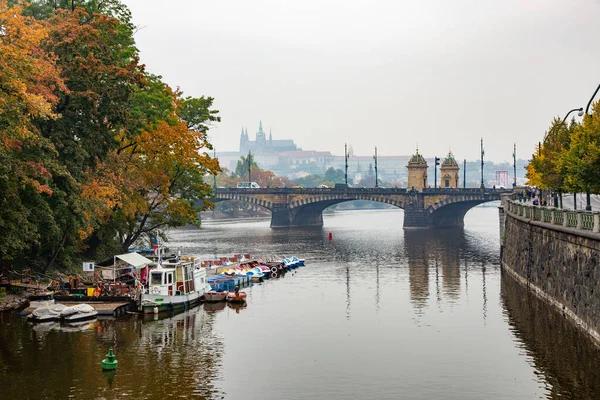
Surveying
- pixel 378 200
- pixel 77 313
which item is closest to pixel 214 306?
pixel 77 313

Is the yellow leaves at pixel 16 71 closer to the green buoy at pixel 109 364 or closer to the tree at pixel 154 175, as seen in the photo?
the green buoy at pixel 109 364

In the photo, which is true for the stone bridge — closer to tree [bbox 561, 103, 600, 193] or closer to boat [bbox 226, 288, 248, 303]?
tree [bbox 561, 103, 600, 193]

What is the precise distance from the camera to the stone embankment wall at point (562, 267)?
3938 cm

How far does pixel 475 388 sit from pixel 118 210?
43406 millimetres

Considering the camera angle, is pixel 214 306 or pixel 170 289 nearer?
pixel 170 289

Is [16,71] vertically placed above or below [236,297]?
above

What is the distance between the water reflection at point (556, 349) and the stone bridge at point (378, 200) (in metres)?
94.5

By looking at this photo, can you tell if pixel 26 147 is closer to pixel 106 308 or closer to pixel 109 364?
pixel 106 308

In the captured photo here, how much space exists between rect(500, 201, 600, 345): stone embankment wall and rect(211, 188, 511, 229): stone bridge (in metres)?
79.9

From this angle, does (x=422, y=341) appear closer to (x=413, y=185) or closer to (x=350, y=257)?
(x=350, y=257)

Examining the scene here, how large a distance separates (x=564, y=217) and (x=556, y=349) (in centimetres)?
1054

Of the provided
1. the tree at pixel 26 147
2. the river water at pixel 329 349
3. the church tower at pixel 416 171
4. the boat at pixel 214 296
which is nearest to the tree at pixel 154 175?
the tree at pixel 26 147

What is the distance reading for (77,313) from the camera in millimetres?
49562

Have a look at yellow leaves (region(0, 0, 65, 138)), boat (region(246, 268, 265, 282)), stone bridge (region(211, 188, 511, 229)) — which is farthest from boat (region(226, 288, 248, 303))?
stone bridge (region(211, 188, 511, 229))
